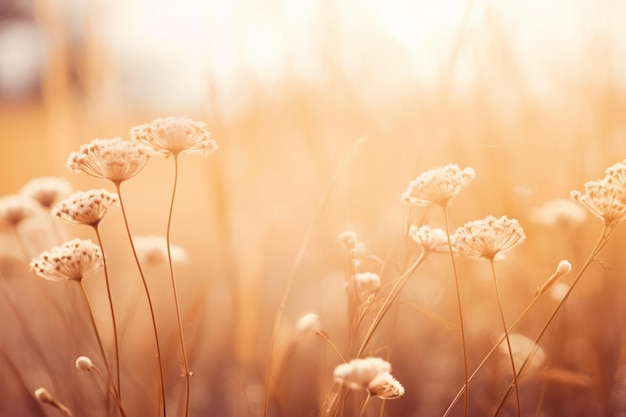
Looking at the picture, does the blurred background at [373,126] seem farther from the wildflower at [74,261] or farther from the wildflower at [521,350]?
the wildflower at [74,261]

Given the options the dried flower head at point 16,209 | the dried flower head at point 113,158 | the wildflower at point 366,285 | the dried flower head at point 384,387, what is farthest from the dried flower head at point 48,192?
the dried flower head at point 384,387

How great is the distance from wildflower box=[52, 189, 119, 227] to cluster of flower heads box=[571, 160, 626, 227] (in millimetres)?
398

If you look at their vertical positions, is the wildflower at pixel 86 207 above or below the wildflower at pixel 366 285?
above

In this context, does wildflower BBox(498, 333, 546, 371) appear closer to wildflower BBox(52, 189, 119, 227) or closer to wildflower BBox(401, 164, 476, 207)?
wildflower BBox(401, 164, 476, 207)

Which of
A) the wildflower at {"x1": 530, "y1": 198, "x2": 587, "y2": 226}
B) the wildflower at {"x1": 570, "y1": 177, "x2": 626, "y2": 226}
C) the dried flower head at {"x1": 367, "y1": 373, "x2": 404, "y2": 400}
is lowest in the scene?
the wildflower at {"x1": 530, "y1": 198, "x2": 587, "y2": 226}

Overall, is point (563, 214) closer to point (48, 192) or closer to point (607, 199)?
point (607, 199)

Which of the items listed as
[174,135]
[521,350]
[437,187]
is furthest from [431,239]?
[521,350]

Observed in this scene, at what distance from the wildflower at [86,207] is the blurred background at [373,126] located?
0.19 metres

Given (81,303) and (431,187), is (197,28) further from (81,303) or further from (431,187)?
(431,187)

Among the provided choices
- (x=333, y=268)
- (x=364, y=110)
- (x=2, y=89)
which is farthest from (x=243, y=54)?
(x=2, y=89)

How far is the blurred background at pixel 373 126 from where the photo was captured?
88 cm

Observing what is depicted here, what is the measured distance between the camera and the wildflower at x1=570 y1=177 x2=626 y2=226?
0.50 metres

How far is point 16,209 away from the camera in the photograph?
0.81 meters

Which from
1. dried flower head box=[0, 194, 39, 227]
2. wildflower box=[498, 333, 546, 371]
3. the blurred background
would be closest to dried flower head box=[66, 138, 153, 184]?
the blurred background
